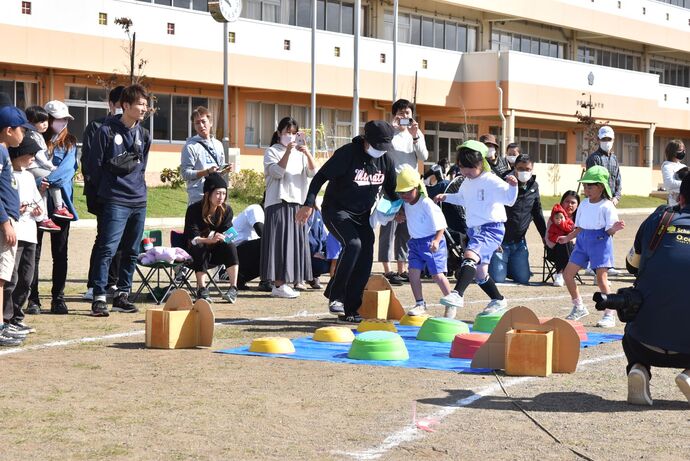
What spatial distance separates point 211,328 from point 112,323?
6.31ft

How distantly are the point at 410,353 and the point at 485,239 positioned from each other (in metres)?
2.79

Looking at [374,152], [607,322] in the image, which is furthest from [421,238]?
[607,322]

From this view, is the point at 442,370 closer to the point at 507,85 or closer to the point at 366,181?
the point at 366,181

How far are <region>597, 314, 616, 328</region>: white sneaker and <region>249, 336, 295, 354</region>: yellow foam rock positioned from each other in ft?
11.9

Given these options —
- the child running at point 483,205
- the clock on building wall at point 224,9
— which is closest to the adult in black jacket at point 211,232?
the child running at point 483,205

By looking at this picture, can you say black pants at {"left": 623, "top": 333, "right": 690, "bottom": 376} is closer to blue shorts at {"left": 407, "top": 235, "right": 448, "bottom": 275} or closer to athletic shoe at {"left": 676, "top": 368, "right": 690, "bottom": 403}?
athletic shoe at {"left": 676, "top": 368, "right": 690, "bottom": 403}

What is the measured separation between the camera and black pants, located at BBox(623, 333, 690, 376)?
25.9 ft

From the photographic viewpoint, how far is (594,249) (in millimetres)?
12445

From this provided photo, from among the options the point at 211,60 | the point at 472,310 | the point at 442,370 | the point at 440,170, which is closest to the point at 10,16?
the point at 211,60

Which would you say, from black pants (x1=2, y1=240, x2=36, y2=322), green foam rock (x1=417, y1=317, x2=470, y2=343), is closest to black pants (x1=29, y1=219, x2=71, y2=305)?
black pants (x1=2, y1=240, x2=36, y2=322)

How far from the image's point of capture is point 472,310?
13750 mm

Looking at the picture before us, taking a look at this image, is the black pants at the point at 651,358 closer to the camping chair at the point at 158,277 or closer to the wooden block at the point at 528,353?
the wooden block at the point at 528,353

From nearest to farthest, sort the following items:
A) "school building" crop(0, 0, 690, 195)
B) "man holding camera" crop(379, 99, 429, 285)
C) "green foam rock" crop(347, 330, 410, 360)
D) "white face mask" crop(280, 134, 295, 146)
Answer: "green foam rock" crop(347, 330, 410, 360)
"white face mask" crop(280, 134, 295, 146)
"man holding camera" crop(379, 99, 429, 285)
"school building" crop(0, 0, 690, 195)

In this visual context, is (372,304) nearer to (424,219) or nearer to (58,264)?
(424,219)
